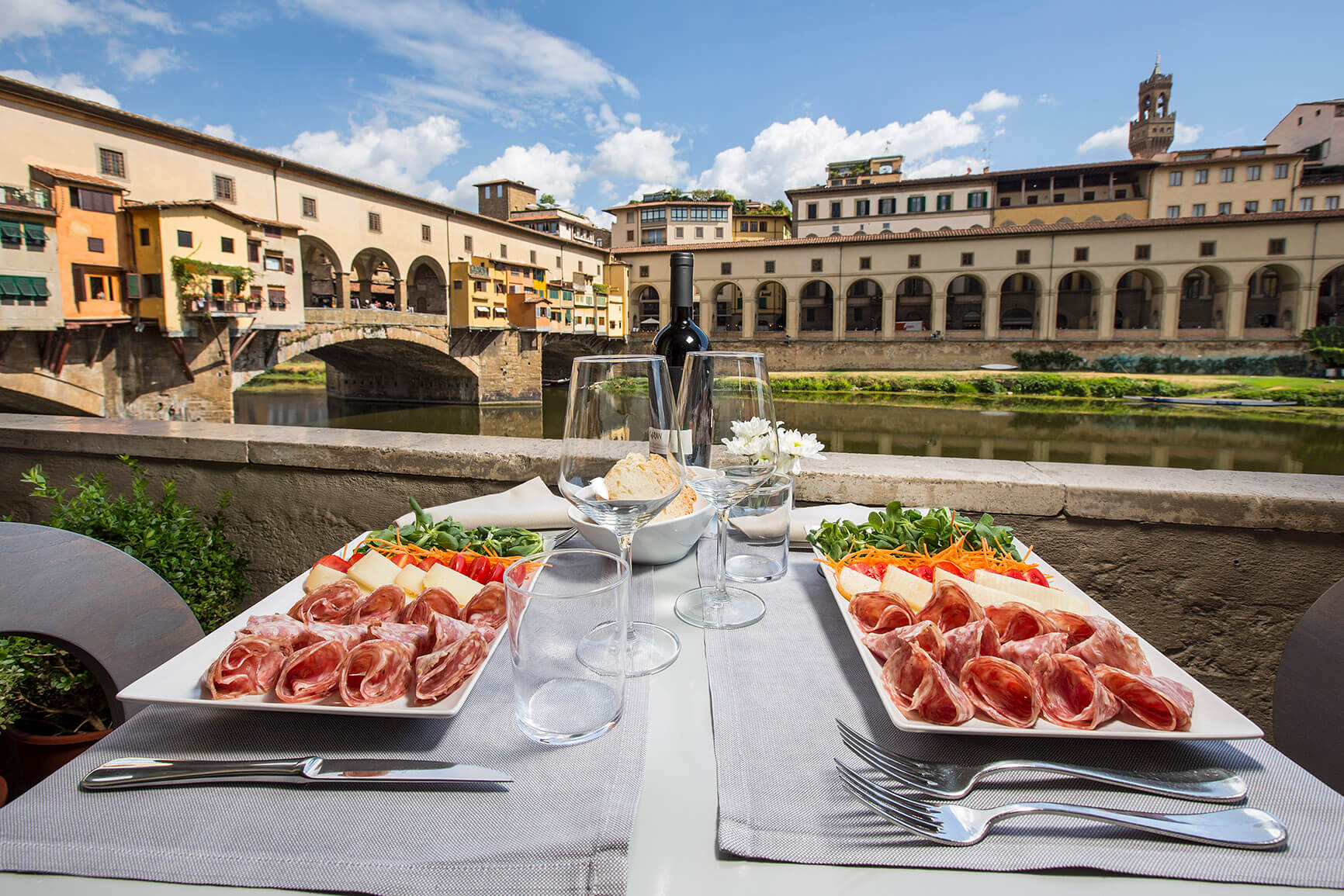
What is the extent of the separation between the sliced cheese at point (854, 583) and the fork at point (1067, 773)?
0.43 metres

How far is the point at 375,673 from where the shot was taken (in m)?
0.81

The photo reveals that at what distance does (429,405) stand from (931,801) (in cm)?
3052

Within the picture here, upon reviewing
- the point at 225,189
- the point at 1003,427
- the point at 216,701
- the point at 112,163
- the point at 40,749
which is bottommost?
the point at 1003,427

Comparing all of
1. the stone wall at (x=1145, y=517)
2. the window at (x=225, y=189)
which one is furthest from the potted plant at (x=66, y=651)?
the window at (x=225, y=189)

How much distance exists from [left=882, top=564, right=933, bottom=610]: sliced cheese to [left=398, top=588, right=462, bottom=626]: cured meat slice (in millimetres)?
693

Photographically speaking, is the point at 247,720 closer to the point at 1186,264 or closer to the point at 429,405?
the point at 429,405

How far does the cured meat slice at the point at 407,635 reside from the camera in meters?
0.88

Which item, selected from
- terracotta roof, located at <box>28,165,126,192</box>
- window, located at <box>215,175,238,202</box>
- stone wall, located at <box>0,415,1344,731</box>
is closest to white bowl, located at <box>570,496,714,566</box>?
stone wall, located at <box>0,415,1344,731</box>

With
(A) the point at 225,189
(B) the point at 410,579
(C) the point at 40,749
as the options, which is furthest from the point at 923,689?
(A) the point at 225,189

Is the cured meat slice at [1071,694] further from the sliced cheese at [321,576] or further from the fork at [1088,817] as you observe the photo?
the sliced cheese at [321,576]

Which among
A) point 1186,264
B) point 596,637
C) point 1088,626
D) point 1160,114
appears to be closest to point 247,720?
point 596,637

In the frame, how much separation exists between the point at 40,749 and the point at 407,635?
4.57 ft

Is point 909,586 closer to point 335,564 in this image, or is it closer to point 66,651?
point 335,564

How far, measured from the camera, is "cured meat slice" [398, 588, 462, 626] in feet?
3.17
